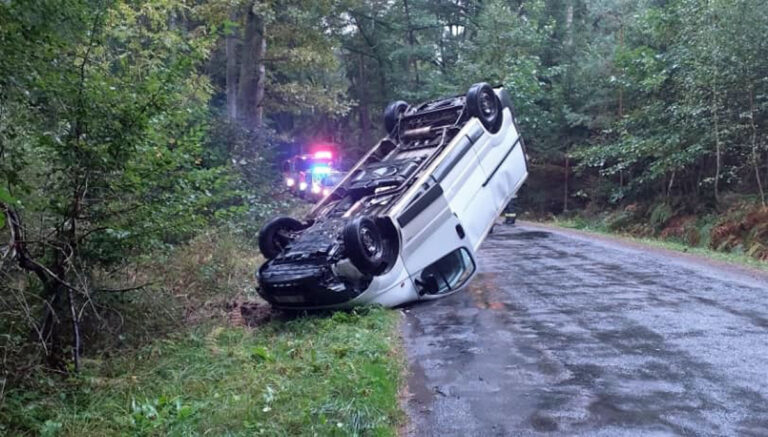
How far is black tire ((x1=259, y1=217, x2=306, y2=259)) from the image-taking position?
9.03 m

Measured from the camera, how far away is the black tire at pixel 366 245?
751cm

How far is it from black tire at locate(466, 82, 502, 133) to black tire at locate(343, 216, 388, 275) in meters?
3.16

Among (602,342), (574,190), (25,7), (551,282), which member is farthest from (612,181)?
(25,7)

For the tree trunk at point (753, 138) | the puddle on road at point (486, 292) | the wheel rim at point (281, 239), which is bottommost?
the puddle on road at point (486, 292)

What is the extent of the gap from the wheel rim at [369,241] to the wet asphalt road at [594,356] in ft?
3.16

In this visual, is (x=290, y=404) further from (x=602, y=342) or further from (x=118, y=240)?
(x=602, y=342)

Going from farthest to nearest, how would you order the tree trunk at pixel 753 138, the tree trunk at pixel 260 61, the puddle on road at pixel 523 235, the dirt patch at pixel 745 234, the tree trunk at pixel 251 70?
the tree trunk at pixel 260 61, the tree trunk at pixel 251 70, the puddle on road at pixel 523 235, the tree trunk at pixel 753 138, the dirt patch at pixel 745 234

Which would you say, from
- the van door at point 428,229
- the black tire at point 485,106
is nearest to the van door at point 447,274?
the van door at point 428,229

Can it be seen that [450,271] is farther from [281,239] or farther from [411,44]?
[411,44]

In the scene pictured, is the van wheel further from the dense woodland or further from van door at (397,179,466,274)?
the dense woodland

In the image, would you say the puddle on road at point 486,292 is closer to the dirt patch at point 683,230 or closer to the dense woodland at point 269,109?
the dense woodland at point 269,109

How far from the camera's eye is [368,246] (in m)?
7.75

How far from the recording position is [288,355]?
19.6 ft

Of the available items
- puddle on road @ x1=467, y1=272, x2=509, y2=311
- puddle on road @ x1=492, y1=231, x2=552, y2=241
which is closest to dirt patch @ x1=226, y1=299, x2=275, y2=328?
puddle on road @ x1=467, y1=272, x2=509, y2=311
